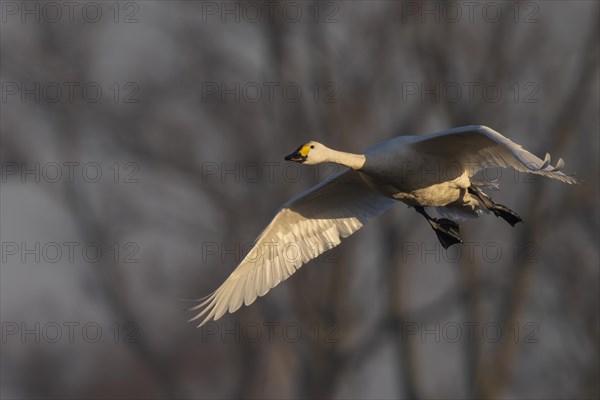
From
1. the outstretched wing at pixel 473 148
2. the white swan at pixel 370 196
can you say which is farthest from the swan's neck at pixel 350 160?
the outstretched wing at pixel 473 148

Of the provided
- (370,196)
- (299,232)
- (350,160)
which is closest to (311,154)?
(350,160)

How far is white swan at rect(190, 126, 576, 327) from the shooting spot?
45.4 ft

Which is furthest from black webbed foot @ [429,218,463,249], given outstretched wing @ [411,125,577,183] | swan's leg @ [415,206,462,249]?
outstretched wing @ [411,125,577,183]

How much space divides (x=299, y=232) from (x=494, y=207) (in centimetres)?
183

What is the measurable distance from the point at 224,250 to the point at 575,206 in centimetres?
605

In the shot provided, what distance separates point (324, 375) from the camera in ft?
85.7

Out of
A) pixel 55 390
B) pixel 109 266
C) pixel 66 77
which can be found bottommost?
pixel 55 390

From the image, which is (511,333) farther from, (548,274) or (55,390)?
(55,390)

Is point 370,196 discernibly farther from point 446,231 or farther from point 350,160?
point 350,160

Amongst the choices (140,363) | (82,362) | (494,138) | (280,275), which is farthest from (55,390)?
(494,138)

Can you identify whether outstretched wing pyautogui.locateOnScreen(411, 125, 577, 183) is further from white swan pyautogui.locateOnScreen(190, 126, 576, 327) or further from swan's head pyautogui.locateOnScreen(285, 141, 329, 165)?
swan's head pyautogui.locateOnScreen(285, 141, 329, 165)

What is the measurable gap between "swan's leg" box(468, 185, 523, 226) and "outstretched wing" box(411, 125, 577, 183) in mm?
405

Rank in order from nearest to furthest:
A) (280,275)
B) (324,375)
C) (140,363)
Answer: (280,275) < (324,375) < (140,363)

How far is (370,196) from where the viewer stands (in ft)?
50.9
